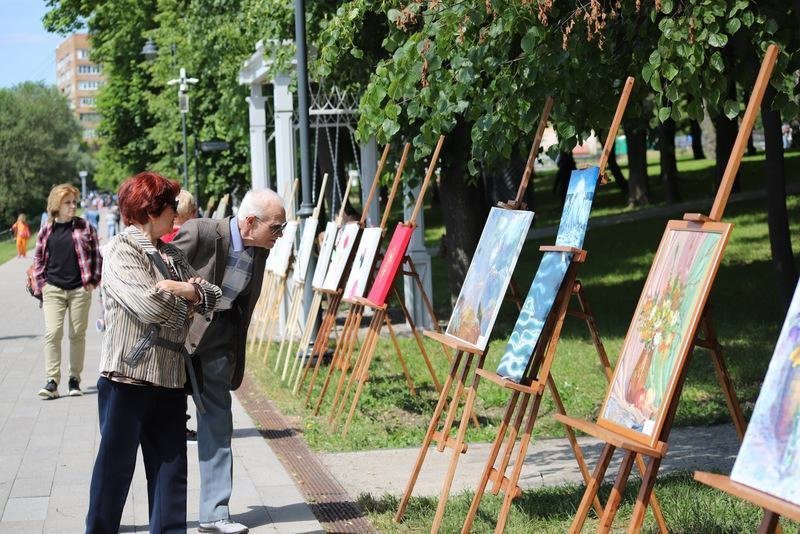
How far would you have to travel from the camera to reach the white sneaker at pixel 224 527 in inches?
265

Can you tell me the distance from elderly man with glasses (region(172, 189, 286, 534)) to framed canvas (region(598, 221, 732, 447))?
7.97 feet

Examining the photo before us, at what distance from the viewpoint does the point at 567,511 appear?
706cm

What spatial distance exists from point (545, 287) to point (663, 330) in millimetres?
1329

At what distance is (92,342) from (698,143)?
41.3 meters

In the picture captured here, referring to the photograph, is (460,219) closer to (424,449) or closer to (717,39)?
(717,39)

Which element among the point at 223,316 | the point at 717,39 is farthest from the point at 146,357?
the point at 717,39

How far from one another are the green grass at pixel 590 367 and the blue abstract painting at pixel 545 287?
11.4 ft

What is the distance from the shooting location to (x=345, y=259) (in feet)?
38.1

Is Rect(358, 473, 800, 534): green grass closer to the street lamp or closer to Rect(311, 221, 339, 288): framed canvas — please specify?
Rect(311, 221, 339, 288): framed canvas

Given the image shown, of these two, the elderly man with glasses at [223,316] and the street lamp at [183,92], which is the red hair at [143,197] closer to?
the elderly man with glasses at [223,316]

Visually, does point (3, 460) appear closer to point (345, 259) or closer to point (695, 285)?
point (345, 259)

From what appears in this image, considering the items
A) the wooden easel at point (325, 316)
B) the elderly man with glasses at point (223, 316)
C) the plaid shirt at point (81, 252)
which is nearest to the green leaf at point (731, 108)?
the elderly man with glasses at point (223, 316)

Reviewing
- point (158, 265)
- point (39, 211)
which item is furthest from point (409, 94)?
point (39, 211)

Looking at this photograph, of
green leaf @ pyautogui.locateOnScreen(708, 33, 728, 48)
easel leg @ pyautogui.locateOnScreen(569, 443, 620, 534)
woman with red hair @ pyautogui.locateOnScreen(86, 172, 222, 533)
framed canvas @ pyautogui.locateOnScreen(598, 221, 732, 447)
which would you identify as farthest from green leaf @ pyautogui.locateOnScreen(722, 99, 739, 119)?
woman with red hair @ pyautogui.locateOnScreen(86, 172, 222, 533)
